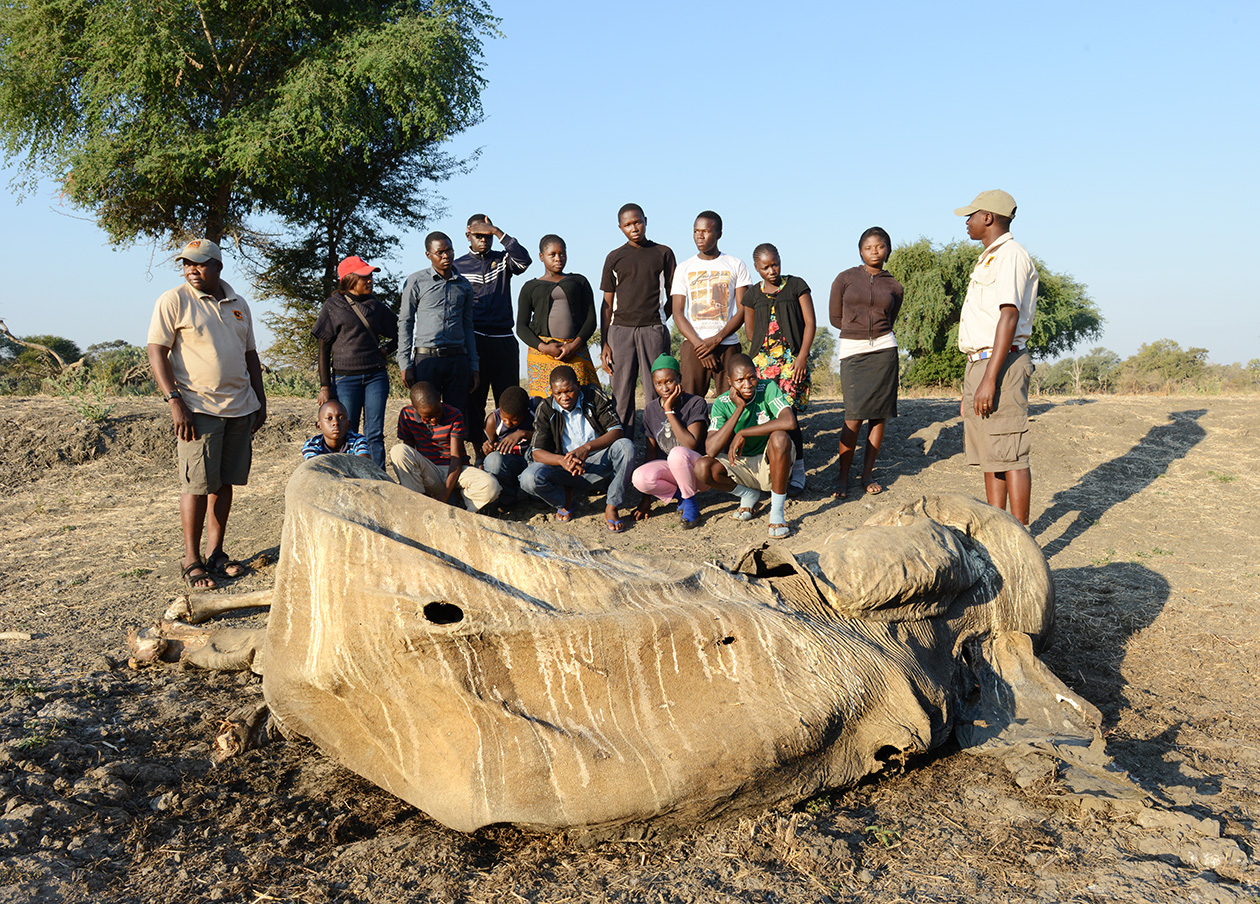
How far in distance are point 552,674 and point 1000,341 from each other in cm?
358

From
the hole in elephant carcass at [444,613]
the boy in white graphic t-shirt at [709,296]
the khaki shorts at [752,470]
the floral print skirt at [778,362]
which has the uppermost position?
the boy in white graphic t-shirt at [709,296]

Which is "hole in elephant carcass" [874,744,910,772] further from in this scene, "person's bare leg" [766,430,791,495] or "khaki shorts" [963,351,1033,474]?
"person's bare leg" [766,430,791,495]

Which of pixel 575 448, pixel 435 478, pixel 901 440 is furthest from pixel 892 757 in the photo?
pixel 901 440

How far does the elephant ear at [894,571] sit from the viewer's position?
3.15 m

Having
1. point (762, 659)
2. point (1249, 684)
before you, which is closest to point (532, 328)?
point (762, 659)

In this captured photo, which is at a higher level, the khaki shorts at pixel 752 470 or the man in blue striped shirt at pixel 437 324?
the man in blue striped shirt at pixel 437 324

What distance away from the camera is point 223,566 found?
5379 mm

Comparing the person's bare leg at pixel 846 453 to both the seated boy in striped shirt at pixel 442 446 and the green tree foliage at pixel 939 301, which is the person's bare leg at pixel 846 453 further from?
the green tree foliage at pixel 939 301

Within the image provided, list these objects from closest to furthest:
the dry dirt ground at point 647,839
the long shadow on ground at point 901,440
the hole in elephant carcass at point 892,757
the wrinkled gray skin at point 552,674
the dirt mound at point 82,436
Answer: the dry dirt ground at point 647,839, the wrinkled gray skin at point 552,674, the hole in elephant carcass at point 892,757, the long shadow on ground at point 901,440, the dirt mound at point 82,436

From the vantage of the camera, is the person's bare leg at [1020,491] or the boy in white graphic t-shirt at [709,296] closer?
the person's bare leg at [1020,491]

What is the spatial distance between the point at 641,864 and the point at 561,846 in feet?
0.83

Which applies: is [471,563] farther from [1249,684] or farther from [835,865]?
[1249,684]

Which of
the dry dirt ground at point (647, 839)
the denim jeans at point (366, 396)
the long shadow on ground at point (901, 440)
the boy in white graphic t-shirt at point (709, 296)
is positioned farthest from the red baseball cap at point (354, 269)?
A: the long shadow on ground at point (901, 440)

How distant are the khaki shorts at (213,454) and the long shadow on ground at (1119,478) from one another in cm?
506
